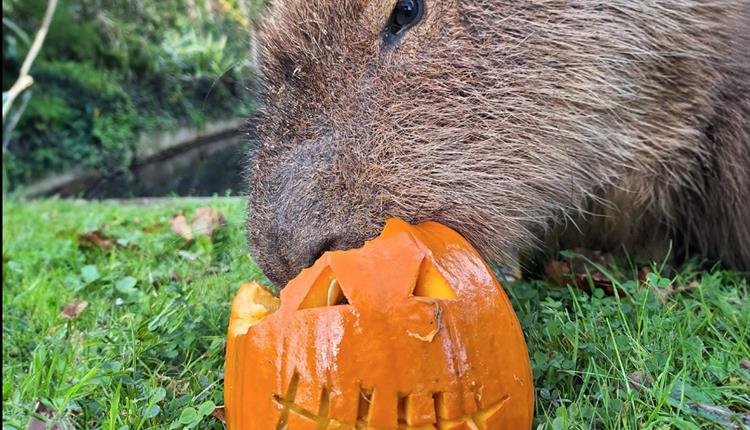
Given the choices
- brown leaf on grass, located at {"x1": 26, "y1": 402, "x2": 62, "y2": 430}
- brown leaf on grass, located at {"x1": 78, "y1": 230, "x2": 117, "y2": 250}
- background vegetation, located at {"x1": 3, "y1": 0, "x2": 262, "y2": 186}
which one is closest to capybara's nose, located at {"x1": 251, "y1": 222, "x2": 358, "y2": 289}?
brown leaf on grass, located at {"x1": 26, "y1": 402, "x2": 62, "y2": 430}

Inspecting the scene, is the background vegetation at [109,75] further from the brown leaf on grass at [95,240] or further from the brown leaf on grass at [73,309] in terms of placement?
the brown leaf on grass at [73,309]

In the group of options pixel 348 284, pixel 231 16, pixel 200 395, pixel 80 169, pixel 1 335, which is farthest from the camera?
pixel 231 16

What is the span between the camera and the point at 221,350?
204cm

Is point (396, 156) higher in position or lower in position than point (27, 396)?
higher

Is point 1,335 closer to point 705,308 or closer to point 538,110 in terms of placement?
point 538,110

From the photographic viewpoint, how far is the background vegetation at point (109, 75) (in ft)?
38.1

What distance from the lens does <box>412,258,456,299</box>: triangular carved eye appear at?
4.90 feet

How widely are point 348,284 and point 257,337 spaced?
0.24 metres

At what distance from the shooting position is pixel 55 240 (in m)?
4.03

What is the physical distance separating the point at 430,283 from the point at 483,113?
0.69 meters

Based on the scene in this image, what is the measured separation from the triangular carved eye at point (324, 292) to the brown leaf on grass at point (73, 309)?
1364 mm

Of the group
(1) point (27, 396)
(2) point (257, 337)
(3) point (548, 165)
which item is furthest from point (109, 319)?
(3) point (548, 165)

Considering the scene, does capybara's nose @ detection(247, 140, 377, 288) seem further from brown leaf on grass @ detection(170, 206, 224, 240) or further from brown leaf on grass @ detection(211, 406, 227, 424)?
brown leaf on grass @ detection(170, 206, 224, 240)

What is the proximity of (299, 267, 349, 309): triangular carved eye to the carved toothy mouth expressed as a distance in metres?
0.18
